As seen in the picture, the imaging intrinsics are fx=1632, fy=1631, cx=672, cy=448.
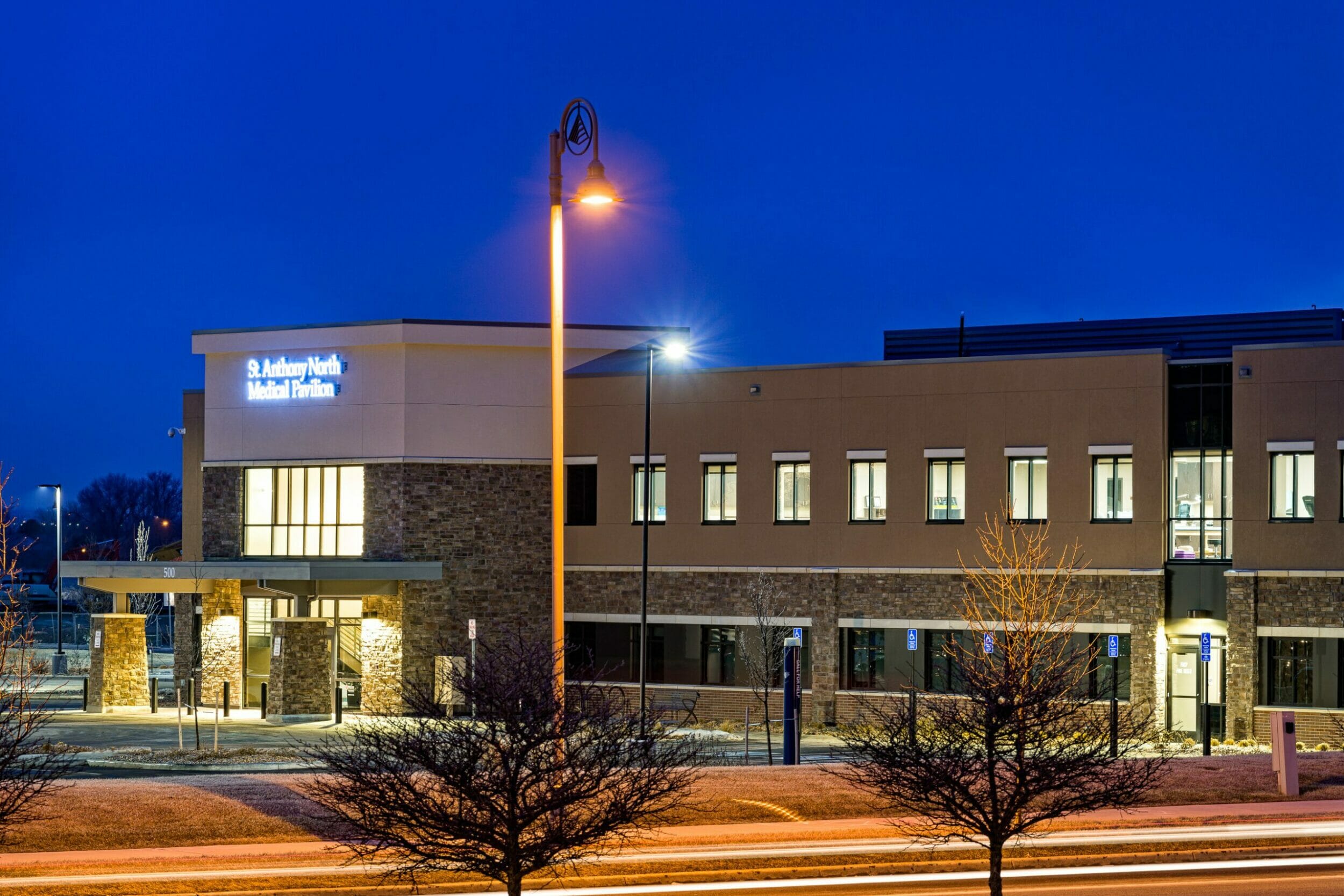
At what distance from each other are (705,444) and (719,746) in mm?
10334

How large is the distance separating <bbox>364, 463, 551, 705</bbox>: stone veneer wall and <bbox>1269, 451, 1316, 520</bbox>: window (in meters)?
18.6

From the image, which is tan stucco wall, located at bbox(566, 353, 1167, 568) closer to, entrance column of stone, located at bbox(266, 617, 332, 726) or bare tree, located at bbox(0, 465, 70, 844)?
entrance column of stone, located at bbox(266, 617, 332, 726)

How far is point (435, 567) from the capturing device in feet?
143

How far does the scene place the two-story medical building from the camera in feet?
123

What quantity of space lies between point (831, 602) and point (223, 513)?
17861 mm

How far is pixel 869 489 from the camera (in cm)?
4197

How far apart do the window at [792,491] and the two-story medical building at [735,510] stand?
0.08 meters

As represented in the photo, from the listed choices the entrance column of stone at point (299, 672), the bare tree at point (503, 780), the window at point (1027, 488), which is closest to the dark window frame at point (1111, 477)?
the window at point (1027, 488)

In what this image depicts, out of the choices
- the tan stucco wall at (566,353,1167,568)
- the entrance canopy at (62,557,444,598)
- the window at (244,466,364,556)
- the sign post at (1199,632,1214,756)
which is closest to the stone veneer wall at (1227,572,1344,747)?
the sign post at (1199,632,1214,756)

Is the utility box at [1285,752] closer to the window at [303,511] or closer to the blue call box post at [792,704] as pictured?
the blue call box post at [792,704]

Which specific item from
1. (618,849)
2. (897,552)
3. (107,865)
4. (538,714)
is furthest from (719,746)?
(538,714)

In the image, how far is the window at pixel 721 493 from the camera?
43594mm

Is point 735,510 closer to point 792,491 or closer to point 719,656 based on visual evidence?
point 792,491

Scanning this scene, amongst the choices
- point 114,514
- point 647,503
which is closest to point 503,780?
point 647,503
